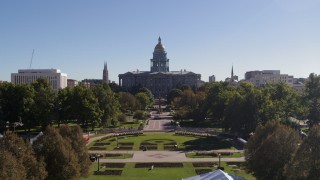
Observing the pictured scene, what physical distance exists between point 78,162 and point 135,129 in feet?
158

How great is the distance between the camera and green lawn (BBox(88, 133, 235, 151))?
199 feet

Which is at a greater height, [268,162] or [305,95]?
[305,95]

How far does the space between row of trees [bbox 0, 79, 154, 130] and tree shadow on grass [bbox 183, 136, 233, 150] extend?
65.3ft

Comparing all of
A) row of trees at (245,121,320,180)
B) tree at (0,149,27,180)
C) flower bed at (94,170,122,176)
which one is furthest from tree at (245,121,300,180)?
tree at (0,149,27,180)

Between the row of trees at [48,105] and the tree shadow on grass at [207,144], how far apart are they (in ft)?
65.3

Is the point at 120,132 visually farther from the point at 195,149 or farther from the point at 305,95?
the point at 305,95

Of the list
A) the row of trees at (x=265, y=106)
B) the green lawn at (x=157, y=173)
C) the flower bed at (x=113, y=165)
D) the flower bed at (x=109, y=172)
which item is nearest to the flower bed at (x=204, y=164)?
the green lawn at (x=157, y=173)

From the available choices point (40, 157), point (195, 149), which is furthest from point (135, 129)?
point (40, 157)

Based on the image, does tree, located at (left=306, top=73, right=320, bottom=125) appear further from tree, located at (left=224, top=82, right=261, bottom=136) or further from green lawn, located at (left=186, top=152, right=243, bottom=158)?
green lawn, located at (left=186, top=152, right=243, bottom=158)

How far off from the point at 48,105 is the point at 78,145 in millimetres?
40061

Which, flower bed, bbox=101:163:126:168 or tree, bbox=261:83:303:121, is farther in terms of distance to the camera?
tree, bbox=261:83:303:121

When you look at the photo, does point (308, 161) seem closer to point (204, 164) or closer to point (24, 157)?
point (24, 157)

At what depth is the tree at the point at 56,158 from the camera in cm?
3114

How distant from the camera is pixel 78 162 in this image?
34688mm
